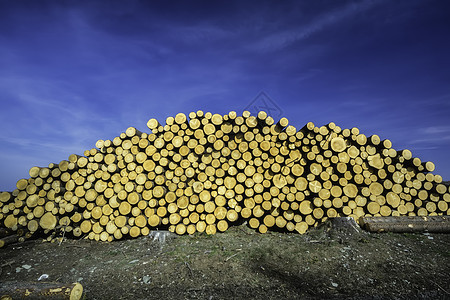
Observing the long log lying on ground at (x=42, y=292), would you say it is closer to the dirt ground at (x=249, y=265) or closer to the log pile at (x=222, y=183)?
the dirt ground at (x=249, y=265)

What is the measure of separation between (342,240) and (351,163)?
1.92 meters

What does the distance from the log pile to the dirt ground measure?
42 cm

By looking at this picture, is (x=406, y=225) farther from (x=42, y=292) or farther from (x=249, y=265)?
(x=42, y=292)

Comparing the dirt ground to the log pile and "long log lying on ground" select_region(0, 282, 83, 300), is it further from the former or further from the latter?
"long log lying on ground" select_region(0, 282, 83, 300)

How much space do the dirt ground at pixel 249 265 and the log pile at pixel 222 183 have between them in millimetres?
423

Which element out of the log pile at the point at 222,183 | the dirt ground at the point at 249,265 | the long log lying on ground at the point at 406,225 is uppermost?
the log pile at the point at 222,183

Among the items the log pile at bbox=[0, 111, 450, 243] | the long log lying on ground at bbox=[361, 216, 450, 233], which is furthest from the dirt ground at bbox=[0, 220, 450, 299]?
the log pile at bbox=[0, 111, 450, 243]

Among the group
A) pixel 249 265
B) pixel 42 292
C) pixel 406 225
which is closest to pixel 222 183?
pixel 249 265

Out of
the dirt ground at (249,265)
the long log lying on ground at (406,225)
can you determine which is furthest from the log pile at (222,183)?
the dirt ground at (249,265)

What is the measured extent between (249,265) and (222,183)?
211cm

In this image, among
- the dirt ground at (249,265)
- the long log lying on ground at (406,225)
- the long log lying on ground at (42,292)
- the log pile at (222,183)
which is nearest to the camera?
the long log lying on ground at (42,292)

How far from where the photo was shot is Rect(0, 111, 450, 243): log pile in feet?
18.3

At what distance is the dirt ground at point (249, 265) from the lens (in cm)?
337

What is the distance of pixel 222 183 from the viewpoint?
5.72 m
